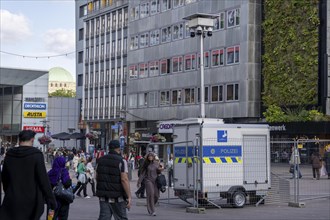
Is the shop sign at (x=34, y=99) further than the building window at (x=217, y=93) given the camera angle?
Yes

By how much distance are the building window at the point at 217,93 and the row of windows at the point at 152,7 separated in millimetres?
8150

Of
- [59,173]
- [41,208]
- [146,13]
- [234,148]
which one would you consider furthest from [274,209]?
[146,13]

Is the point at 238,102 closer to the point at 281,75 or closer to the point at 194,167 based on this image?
the point at 281,75

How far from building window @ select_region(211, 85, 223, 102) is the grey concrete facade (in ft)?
0.89

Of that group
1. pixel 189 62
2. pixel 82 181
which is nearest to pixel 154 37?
pixel 189 62

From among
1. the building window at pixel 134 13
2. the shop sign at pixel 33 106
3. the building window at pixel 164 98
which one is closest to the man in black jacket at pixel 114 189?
the building window at pixel 164 98

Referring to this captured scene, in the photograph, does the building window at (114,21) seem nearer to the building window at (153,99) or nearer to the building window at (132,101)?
the building window at (132,101)

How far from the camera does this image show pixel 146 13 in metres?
64.9

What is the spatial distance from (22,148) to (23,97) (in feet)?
251

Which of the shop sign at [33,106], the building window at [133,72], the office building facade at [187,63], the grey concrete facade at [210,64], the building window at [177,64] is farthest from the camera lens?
the shop sign at [33,106]

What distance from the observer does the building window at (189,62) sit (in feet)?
187

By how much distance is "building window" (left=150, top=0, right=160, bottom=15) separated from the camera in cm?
6288

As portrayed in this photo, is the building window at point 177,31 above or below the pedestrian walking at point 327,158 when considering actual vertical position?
above

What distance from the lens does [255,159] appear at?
20.4m
